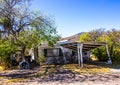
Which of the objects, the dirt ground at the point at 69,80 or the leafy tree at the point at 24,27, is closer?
the dirt ground at the point at 69,80

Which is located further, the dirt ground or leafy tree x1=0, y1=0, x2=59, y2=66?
leafy tree x1=0, y1=0, x2=59, y2=66

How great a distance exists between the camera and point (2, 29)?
1920 cm

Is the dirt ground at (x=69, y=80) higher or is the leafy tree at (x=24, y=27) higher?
the leafy tree at (x=24, y=27)

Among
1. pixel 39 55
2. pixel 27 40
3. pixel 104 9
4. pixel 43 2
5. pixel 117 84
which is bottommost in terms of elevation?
pixel 117 84

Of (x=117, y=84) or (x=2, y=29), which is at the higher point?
(x=2, y=29)

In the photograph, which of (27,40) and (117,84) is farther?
(27,40)

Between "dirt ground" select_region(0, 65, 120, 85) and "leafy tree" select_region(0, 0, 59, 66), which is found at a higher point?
"leafy tree" select_region(0, 0, 59, 66)

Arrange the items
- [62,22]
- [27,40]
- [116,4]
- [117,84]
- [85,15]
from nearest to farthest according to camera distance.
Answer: [117,84] → [116,4] → [85,15] → [27,40] → [62,22]

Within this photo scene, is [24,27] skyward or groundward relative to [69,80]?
skyward

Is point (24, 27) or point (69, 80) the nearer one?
point (69, 80)

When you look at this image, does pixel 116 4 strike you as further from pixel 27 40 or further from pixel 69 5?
pixel 27 40

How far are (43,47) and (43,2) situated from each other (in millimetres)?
7766

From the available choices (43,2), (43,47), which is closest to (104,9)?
(43,2)

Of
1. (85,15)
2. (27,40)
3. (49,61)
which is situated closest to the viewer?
(85,15)
